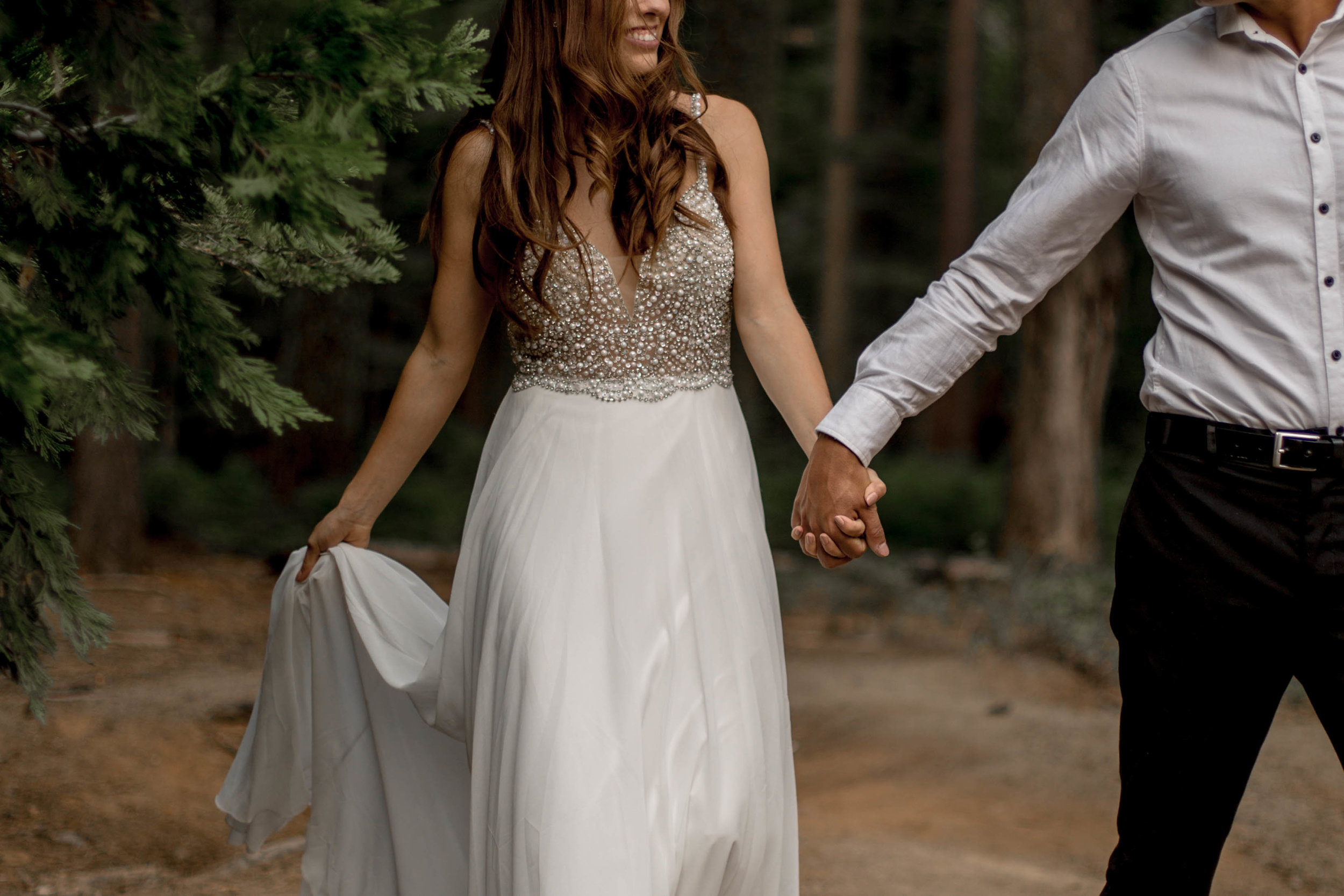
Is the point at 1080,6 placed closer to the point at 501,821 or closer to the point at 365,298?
the point at 365,298

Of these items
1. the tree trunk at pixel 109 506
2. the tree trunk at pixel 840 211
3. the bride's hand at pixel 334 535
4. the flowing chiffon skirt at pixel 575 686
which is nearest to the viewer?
the flowing chiffon skirt at pixel 575 686

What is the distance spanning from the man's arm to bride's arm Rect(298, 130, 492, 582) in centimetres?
97

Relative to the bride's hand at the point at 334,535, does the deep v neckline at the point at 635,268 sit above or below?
above

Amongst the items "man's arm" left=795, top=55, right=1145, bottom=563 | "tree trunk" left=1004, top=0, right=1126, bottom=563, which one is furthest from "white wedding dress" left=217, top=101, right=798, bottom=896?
"tree trunk" left=1004, top=0, right=1126, bottom=563

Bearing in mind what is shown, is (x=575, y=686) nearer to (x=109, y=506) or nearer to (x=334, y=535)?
(x=334, y=535)

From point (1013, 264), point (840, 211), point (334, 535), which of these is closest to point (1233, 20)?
point (1013, 264)

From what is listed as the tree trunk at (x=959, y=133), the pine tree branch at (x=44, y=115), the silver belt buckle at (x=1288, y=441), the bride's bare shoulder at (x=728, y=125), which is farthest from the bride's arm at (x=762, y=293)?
the tree trunk at (x=959, y=133)

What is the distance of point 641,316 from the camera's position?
3.26 meters

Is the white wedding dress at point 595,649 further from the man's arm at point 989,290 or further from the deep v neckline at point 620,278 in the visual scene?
the man's arm at point 989,290

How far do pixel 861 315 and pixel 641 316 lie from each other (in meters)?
24.5

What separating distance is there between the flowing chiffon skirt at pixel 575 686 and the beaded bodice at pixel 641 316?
0.20ft

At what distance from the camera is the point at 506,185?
127 inches

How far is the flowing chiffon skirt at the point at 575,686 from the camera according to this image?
2.94 m

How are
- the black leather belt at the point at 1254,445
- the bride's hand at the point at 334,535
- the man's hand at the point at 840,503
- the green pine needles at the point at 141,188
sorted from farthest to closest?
the bride's hand at the point at 334,535 → the man's hand at the point at 840,503 → the black leather belt at the point at 1254,445 → the green pine needles at the point at 141,188
